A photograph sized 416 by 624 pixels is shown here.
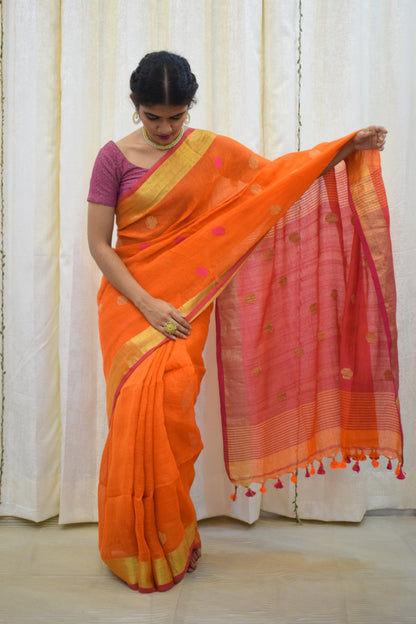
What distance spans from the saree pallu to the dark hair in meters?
0.19

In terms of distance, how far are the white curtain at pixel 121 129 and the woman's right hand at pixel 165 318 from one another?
419 millimetres

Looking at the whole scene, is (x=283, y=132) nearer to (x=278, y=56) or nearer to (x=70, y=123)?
(x=278, y=56)

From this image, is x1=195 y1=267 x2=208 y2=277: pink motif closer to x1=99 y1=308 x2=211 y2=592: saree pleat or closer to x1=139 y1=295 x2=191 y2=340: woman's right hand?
x1=139 y1=295 x2=191 y2=340: woman's right hand

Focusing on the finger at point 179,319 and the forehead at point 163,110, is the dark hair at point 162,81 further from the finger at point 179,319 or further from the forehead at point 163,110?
the finger at point 179,319

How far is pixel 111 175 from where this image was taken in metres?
1.73

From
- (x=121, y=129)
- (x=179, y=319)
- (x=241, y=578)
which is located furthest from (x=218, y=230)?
(x=241, y=578)

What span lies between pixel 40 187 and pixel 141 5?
29.2 inches

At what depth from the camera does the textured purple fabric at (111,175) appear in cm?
173

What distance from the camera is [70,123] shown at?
2066mm

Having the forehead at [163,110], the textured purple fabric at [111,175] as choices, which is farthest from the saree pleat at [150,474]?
the forehead at [163,110]

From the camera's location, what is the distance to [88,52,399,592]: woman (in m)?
1.61

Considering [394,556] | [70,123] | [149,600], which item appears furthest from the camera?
[70,123]

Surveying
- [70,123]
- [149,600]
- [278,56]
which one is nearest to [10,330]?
[70,123]

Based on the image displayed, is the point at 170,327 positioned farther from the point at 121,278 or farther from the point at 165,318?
the point at 121,278
